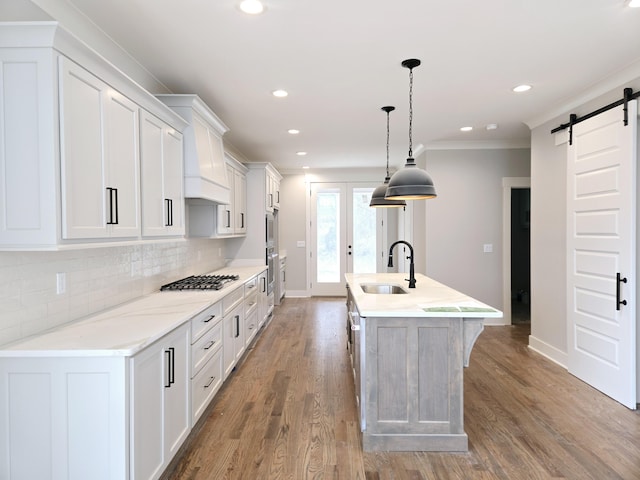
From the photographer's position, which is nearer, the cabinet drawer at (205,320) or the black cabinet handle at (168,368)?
the black cabinet handle at (168,368)

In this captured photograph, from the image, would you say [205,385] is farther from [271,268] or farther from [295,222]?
[295,222]

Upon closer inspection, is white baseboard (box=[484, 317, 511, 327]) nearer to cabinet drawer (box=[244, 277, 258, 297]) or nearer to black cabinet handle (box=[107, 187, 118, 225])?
cabinet drawer (box=[244, 277, 258, 297])

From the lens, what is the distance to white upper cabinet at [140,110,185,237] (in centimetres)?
252

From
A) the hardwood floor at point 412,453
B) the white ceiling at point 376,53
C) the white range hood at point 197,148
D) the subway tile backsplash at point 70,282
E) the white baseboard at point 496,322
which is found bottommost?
the hardwood floor at point 412,453

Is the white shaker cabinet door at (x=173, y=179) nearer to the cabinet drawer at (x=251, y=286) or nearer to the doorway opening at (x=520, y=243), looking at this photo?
the cabinet drawer at (x=251, y=286)

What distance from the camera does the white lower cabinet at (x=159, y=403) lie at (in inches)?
70.1

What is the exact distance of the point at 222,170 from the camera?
4062mm

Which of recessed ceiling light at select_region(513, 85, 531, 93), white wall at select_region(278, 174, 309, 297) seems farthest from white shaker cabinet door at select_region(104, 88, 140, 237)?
white wall at select_region(278, 174, 309, 297)

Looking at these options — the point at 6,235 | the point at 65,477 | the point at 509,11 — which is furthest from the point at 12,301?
the point at 509,11

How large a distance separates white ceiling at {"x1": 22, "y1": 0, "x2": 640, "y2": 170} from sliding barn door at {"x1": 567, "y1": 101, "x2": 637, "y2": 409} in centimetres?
57

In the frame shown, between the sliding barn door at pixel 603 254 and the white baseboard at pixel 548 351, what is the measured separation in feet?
0.65

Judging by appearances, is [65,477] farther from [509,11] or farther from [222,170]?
[509,11]

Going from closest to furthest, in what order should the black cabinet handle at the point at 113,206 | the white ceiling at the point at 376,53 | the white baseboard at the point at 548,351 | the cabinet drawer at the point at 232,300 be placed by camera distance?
the black cabinet handle at the point at 113,206, the white ceiling at the point at 376,53, the cabinet drawer at the point at 232,300, the white baseboard at the point at 548,351

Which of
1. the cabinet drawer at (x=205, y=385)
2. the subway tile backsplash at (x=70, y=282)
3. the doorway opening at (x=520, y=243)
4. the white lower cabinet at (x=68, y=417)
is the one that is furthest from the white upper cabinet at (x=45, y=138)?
the doorway opening at (x=520, y=243)
